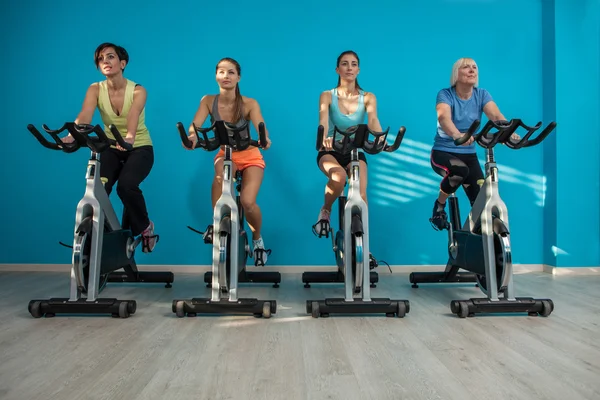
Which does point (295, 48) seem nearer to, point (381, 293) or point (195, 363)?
point (381, 293)

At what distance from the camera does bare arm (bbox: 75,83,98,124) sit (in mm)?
3053

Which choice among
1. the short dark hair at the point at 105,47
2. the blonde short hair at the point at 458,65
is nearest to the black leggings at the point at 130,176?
the short dark hair at the point at 105,47

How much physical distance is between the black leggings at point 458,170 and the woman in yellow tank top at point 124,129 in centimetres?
185

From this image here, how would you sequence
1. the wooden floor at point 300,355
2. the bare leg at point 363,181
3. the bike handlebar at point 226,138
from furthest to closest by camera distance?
1. the bare leg at point 363,181
2. the bike handlebar at point 226,138
3. the wooden floor at point 300,355

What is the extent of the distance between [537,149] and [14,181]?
14.4ft

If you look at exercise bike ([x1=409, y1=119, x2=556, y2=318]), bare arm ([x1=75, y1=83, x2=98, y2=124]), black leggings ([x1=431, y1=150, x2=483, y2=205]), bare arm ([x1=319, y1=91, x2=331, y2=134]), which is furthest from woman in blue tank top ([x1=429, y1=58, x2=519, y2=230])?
bare arm ([x1=75, y1=83, x2=98, y2=124])

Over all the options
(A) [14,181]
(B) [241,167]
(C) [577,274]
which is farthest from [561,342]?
(A) [14,181]

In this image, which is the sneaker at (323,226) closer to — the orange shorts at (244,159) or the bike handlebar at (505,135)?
the orange shorts at (244,159)

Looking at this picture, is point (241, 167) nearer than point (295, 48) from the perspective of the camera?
Yes

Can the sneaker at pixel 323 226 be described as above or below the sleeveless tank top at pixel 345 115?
below

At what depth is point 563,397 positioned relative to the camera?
1.52m

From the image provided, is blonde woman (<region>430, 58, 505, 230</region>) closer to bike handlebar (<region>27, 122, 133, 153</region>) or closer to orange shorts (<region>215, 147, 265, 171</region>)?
orange shorts (<region>215, 147, 265, 171</region>)

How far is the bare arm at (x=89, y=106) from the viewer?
3.05 metres

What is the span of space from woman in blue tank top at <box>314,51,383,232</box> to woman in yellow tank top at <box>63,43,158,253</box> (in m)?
1.08
